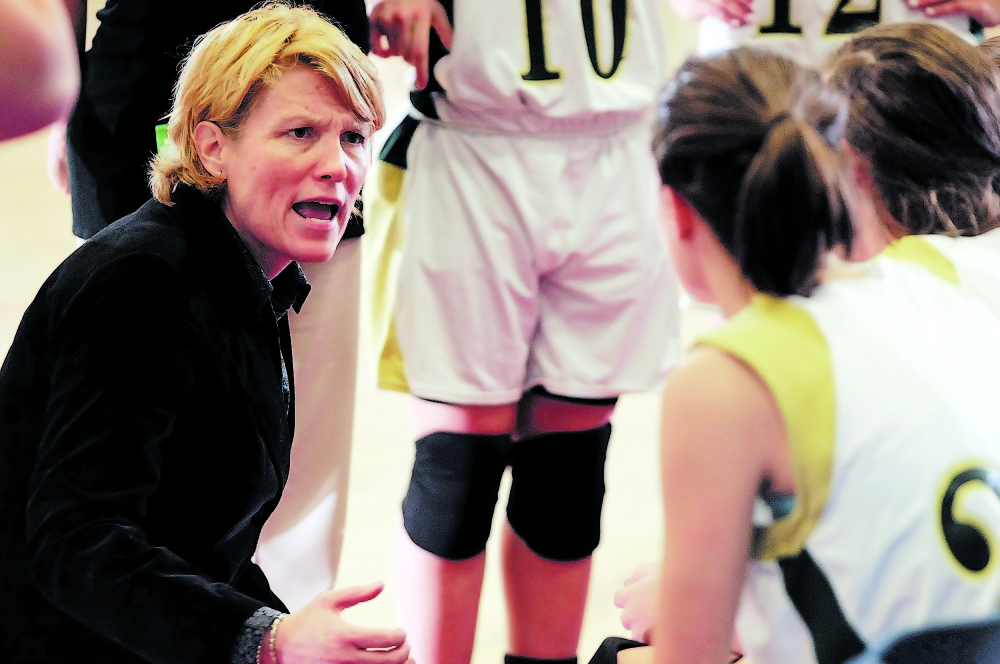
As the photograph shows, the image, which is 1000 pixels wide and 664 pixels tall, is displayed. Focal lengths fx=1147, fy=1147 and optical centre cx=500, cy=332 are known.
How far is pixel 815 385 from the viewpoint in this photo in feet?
2.93

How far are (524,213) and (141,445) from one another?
0.75 meters

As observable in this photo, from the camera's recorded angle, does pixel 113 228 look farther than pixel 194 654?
Yes

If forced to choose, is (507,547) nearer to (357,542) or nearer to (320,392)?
(320,392)

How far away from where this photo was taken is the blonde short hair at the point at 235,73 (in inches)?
46.3

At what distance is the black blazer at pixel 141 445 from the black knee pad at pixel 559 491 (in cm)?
54

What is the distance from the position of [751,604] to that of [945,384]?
24cm

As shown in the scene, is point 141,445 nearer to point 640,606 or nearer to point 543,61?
point 640,606

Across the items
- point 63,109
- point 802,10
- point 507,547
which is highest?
point 63,109

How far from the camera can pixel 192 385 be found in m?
1.06

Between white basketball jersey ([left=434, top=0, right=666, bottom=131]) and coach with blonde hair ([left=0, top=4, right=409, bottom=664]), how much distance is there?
34 centimetres

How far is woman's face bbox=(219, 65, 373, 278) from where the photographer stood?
1.20 metres

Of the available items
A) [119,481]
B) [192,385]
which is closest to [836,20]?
[192,385]

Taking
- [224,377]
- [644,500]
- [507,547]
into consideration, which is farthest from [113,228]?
[644,500]

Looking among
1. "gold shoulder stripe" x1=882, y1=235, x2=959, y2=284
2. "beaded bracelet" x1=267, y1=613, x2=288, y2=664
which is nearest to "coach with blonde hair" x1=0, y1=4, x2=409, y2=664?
"beaded bracelet" x1=267, y1=613, x2=288, y2=664
